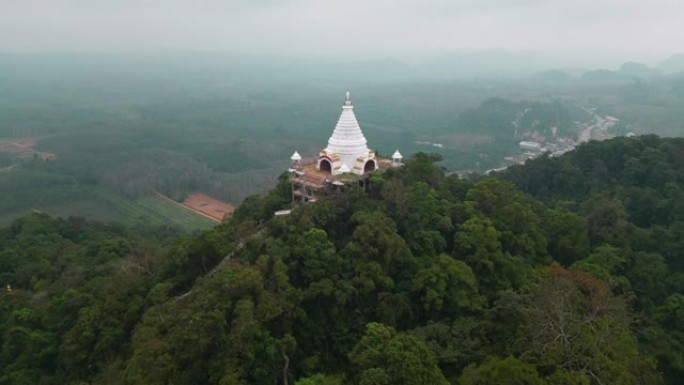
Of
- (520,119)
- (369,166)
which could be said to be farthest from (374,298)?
(520,119)

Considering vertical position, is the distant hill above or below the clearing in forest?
above

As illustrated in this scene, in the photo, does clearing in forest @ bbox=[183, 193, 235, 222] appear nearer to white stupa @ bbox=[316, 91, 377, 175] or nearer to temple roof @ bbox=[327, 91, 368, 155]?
white stupa @ bbox=[316, 91, 377, 175]

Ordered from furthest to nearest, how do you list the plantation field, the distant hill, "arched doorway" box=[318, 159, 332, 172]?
the distant hill
the plantation field
"arched doorway" box=[318, 159, 332, 172]

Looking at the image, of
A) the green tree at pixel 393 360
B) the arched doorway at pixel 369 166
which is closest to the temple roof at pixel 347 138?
the arched doorway at pixel 369 166

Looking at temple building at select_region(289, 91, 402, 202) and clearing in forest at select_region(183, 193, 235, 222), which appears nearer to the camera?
temple building at select_region(289, 91, 402, 202)

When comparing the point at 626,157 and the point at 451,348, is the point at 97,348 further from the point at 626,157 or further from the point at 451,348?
the point at 626,157

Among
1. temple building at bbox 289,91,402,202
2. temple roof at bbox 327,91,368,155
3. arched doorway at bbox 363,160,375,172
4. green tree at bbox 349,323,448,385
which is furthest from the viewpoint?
arched doorway at bbox 363,160,375,172

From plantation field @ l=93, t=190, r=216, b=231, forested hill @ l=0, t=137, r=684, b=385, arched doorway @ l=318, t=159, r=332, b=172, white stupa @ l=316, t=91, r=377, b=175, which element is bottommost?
plantation field @ l=93, t=190, r=216, b=231

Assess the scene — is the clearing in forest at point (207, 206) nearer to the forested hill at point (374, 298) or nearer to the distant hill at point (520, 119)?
the forested hill at point (374, 298)

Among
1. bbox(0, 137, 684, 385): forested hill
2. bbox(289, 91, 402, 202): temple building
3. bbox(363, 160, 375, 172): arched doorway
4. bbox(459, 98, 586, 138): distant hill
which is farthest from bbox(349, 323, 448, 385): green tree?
bbox(459, 98, 586, 138): distant hill

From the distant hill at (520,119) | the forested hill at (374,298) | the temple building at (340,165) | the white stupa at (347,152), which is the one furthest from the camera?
the distant hill at (520,119)
